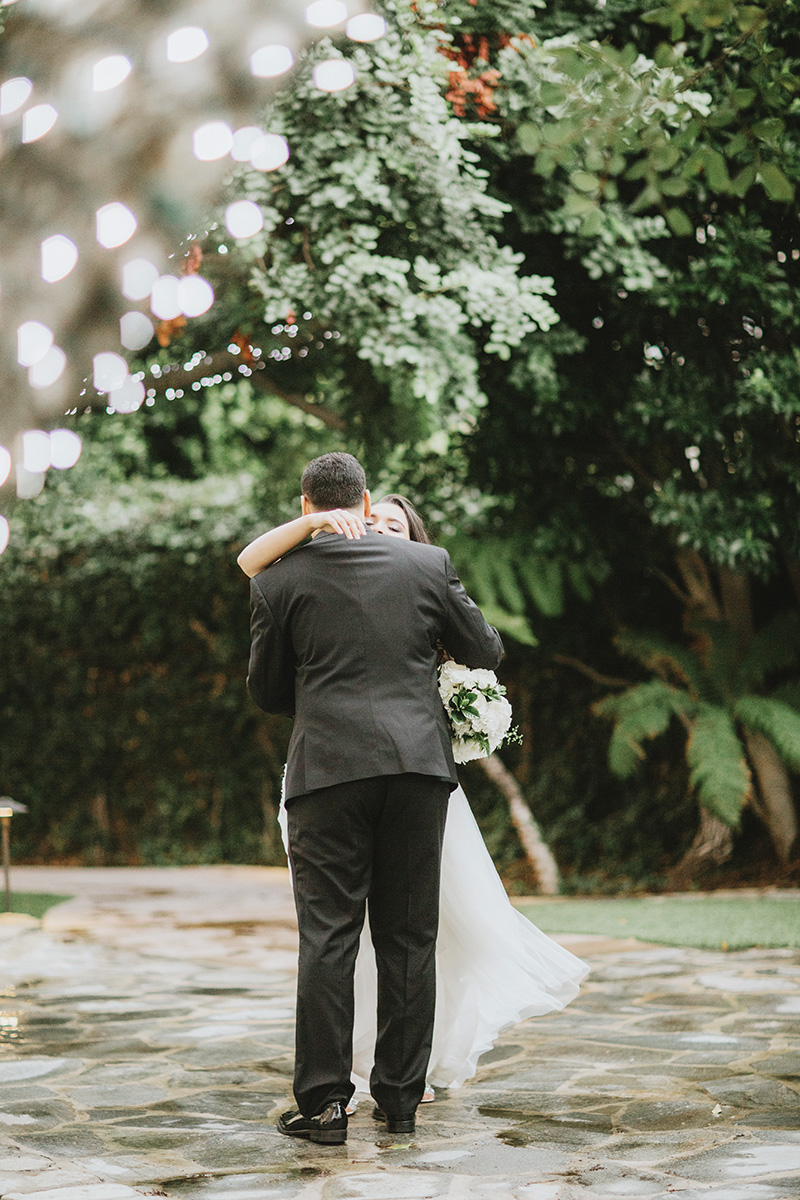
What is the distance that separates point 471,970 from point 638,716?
5.20 m

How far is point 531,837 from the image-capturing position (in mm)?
10172

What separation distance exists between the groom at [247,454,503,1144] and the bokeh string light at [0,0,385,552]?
280 cm

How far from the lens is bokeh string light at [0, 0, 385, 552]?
787 mm

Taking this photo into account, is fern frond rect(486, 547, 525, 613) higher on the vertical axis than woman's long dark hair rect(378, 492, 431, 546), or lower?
lower

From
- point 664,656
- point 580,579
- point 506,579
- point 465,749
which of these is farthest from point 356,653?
point 664,656

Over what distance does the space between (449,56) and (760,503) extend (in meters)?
3.50

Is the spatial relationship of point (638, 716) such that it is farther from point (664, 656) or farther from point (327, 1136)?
point (327, 1136)

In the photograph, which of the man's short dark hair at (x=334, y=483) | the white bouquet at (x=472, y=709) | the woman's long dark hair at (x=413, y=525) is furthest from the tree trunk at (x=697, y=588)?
the man's short dark hair at (x=334, y=483)

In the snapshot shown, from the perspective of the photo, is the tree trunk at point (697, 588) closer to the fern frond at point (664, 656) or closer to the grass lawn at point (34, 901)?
the fern frond at point (664, 656)

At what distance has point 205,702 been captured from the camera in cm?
1195

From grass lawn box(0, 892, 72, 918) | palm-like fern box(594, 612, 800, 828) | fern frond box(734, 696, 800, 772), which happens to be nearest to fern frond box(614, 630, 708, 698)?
palm-like fern box(594, 612, 800, 828)

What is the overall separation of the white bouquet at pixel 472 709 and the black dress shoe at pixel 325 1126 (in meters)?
1.13

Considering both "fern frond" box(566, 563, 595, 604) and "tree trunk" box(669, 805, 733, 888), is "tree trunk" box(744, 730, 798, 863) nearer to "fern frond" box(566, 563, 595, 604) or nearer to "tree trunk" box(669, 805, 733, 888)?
"tree trunk" box(669, 805, 733, 888)

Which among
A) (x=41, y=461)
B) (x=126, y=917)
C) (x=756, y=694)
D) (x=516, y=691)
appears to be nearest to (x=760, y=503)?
(x=756, y=694)
